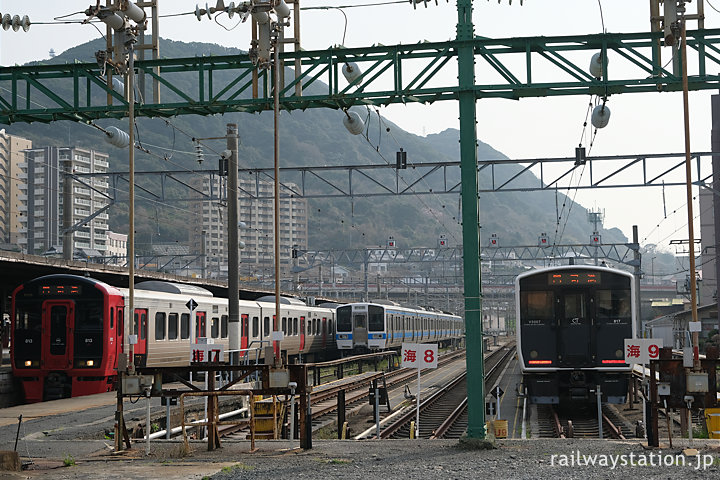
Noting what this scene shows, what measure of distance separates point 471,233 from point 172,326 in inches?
560

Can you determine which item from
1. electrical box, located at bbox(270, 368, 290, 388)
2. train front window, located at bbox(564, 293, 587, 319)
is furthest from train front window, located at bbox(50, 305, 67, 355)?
train front window, located at bbox(564, 293, 587, 319)

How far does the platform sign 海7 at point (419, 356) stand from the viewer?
15.6 metres

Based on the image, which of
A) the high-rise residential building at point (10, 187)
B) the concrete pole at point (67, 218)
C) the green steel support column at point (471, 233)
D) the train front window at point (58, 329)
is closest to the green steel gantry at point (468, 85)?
the green steel support column at point (471, 233)

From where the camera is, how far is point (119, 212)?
167000 millimetres

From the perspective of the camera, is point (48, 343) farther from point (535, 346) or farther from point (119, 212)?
point (119, 212)

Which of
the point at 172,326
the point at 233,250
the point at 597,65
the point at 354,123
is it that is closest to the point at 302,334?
the point at 172,326

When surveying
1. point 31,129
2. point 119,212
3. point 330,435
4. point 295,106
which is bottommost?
point 330,435

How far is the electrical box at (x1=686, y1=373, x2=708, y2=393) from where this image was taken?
449 inches

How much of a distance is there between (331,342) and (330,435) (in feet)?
81.2

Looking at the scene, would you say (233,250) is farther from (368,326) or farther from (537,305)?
(368,326)

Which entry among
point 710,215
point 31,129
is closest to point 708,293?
point 710,215

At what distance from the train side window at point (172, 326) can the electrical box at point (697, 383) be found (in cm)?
1657

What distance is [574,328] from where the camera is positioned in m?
19.2

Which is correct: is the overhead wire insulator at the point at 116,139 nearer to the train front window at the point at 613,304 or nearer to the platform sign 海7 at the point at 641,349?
the train front window at the point at 613,304
